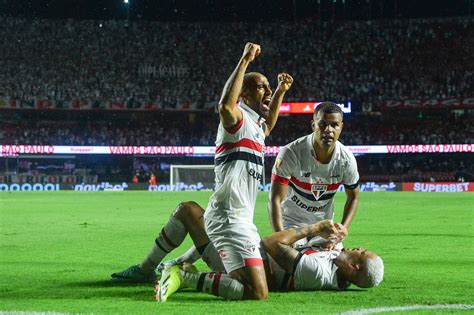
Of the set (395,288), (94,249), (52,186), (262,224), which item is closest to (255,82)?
(395,288)

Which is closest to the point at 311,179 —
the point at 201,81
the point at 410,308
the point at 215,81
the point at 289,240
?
the point at 289,240

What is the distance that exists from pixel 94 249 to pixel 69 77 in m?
46.2

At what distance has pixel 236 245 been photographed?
667cm

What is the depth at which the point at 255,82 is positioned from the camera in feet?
22.8

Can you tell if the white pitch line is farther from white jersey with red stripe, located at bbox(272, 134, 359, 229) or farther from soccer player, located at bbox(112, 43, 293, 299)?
white jersey with red stripe, located at bbox(272, 134, 359, 229)

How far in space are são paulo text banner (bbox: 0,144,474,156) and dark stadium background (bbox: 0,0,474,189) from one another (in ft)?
2.63

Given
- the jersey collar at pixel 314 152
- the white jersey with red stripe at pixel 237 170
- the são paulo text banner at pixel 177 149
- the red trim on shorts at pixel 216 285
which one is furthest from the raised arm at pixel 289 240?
the são paulo text banner at pixel 177 149

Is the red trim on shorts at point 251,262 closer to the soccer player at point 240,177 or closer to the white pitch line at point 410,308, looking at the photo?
the soccer player at point 240,177

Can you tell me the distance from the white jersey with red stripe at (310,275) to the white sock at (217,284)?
706mm

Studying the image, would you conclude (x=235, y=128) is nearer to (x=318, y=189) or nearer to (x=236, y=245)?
(x=236, y=245)

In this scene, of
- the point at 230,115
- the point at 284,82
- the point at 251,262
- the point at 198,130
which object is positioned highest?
the point at 284,82

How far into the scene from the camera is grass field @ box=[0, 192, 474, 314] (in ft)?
20.8

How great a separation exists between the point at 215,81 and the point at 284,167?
4967 cm

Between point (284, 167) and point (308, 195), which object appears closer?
point (284, 167)
